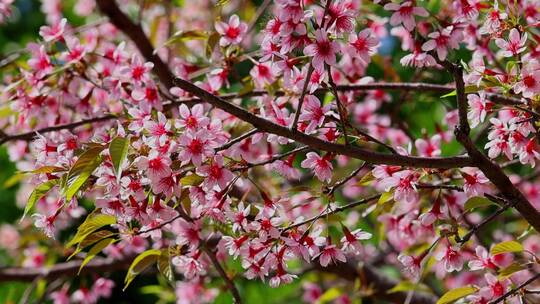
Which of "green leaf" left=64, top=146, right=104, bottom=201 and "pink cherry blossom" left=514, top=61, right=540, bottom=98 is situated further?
"pink cherry blossom" left=514, top=61, right=540, bottom=98

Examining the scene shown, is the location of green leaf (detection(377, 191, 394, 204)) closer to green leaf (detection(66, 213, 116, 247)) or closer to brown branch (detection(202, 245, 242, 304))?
brown branch (detection(202, 245, 242, 304))

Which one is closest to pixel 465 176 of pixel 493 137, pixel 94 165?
pixel 493 137

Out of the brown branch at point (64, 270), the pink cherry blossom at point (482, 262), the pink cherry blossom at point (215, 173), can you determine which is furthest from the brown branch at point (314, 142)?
the brown branch at point (64, 270)

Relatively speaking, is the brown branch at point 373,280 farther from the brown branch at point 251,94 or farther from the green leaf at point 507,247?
the green leaf at point 507,247

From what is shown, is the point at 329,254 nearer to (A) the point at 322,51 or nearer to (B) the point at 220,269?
(B) the point at 220,269

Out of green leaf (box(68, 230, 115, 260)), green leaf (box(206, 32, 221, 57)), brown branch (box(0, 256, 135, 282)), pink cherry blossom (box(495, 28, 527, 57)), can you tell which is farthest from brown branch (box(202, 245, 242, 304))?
brown branch (box(0, 256, 135, 282))

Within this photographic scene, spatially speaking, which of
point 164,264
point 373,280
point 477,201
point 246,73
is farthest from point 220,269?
point 246,73
